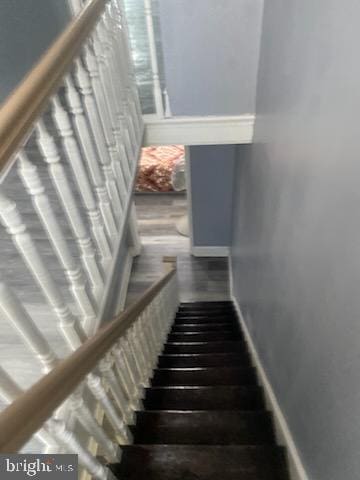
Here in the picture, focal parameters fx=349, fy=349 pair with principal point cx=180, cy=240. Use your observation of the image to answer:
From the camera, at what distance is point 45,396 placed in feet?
2.40

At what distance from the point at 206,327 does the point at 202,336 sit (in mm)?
258

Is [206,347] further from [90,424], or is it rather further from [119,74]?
[119,74]

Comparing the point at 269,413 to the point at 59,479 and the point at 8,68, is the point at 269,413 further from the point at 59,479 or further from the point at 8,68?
the point at 8,68

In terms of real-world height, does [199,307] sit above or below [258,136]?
below

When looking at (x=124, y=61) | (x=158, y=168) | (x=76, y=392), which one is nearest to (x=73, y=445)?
(x=76, y=392)

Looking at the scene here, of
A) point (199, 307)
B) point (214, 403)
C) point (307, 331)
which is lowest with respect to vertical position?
point (199, 307)

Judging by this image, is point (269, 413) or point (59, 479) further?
point (269, 413)

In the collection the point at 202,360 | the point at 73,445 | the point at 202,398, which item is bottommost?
the point at 202,360

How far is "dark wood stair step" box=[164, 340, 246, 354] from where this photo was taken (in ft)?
8.85

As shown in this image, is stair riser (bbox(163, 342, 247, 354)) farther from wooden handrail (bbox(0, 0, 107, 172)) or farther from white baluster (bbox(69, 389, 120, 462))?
wooden handrail (bbox(0, 0, 107, 172))

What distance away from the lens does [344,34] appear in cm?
88

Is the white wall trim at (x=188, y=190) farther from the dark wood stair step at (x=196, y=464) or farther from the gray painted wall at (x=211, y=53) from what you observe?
the dark wood stair step at (x=196, y=464)

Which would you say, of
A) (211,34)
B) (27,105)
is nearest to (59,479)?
(27,105)

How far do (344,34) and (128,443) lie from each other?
1.60 m
